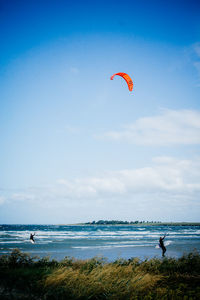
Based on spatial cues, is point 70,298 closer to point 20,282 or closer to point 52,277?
point 52,277

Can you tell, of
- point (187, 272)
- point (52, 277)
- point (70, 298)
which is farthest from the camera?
point (187, 272)

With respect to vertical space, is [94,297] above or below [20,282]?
below

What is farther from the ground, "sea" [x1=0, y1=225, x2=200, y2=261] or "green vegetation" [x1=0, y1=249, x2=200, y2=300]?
"green vegetation" [x1=0, y1=249, x2=200, y2=300]

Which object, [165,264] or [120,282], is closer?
[120,282]

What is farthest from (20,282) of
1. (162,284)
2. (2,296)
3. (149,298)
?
(162,284)

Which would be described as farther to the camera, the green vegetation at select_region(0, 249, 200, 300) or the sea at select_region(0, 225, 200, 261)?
the sea at select_region(0, 225, 200, 261)

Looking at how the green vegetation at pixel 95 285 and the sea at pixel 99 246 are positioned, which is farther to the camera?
the sea at pixel 99 246

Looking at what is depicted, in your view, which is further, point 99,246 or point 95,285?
point 99,246

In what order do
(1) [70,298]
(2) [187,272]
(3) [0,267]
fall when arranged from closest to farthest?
1. (1) [70,298]
2. (3) [0,267]
3. (2) [187,272]

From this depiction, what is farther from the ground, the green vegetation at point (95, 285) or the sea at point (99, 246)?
the green vegetation at point (95, 285)

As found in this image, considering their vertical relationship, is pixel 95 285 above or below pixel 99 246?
above

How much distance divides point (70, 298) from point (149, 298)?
2252mm

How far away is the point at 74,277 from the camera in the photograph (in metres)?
6.60

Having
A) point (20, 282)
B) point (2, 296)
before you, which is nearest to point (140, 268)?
point (20, 282)
